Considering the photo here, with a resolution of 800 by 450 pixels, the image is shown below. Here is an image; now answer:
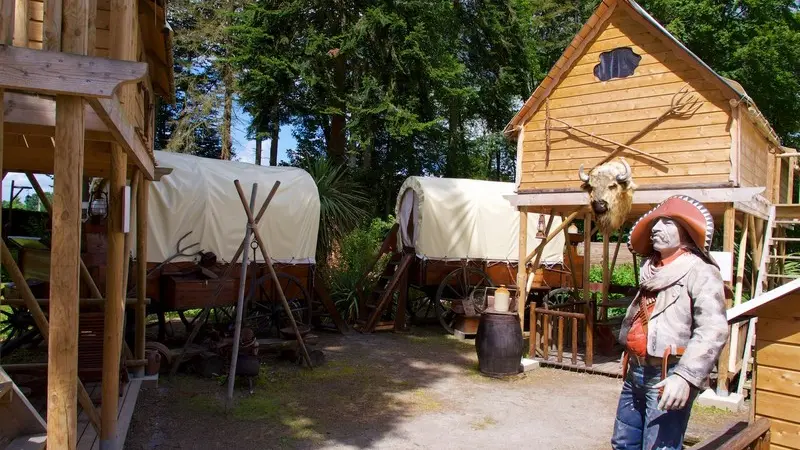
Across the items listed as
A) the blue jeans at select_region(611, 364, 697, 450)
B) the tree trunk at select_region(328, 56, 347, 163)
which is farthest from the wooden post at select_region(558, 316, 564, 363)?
the tree trunk at select_region(328, 56, 347, 163)

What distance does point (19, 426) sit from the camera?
3457 mm

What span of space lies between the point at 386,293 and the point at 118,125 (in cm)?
750

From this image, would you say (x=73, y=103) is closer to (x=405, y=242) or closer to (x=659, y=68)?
(x=659, y=68)

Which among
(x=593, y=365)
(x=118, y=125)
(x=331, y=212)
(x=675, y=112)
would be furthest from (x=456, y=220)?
(x=118, y=125)

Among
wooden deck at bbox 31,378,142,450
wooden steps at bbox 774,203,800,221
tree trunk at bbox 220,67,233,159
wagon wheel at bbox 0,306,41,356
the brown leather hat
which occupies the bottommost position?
wooden deck at bbox 31,378,142,450

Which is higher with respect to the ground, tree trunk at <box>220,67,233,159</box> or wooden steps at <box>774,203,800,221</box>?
tree trunk at <box>220,67,233,159</box>

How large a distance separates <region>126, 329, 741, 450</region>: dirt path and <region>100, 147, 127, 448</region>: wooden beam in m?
0.89

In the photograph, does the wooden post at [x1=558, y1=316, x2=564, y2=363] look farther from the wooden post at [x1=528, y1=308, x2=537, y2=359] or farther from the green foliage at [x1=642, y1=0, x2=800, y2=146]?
the green foliage at [x1=642, y1=0, x2=800, y2=146]

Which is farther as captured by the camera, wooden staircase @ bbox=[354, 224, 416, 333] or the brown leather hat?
wooden staircase @ bbox=[354, 224, 416, 333]

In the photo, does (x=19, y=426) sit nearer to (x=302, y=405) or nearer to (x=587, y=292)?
(x=302, y=405)

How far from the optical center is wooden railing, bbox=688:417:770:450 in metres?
3.08

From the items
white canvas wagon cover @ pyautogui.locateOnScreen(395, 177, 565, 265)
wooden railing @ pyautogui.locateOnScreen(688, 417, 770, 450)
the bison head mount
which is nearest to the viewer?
wooden railing @ pyautogui.locateOnScreen(688, 417, 770, 450)

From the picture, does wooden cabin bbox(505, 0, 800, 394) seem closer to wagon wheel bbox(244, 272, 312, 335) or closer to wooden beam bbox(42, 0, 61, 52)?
wagon wheel bbox(244, 272, 312, 335)

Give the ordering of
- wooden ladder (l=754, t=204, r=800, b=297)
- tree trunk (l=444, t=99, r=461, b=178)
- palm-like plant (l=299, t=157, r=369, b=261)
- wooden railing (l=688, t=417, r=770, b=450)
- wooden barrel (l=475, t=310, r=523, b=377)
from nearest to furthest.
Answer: wooden railing (l=688, t=417, r=770, b=450) < wooden barrel (l=475, t=310, r=523, b=377) < wooden ladder (l=754, t=204, r=800, b=297) < palm-like plant (l=299, t=157, r=369, b=261) < tree trunk (l=444, t=99, r=461, b=178)
